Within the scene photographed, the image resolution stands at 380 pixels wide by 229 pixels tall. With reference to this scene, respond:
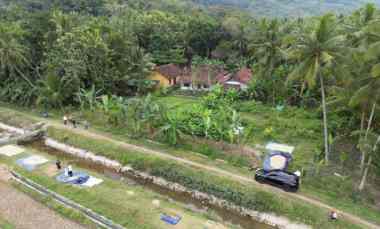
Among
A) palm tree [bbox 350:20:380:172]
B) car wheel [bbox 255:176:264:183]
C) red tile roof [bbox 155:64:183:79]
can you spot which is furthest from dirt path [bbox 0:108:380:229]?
red tile roof [bbox 155:64:183:79]

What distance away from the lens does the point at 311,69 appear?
18.7 meters

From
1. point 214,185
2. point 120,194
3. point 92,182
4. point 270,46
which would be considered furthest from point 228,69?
point 120,194

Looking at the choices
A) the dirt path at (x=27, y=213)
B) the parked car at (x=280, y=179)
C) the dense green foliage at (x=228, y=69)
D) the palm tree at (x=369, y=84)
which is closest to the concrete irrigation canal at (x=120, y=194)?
the dirt path at (x=27, y=213)

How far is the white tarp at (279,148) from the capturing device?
2270 centimetres

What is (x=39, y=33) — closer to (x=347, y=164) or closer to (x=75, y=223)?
(x=75, y=223)

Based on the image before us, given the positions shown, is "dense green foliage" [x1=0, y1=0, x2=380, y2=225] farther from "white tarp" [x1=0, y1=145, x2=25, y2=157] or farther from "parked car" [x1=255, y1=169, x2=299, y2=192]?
"white tarp" [x1=0, y1=145, x2=25, y2=157]

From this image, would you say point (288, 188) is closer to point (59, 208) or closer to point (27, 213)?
point (59, 208)

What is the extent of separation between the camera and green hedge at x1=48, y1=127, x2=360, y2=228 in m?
16.1

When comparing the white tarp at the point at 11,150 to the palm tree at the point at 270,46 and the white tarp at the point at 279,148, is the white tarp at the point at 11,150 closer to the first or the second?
the white tarp at the point at 279,148

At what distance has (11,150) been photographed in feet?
78.6

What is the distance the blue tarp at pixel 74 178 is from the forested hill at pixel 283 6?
9152 centimetres

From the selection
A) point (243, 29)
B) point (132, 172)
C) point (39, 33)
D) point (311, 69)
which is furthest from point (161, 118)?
point (243, 29)

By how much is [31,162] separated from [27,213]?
6253mm

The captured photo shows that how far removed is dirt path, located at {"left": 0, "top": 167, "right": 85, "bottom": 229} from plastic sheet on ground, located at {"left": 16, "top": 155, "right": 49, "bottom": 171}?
2.65m
